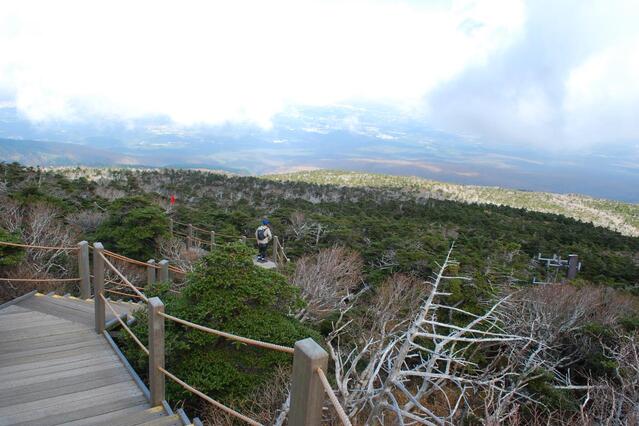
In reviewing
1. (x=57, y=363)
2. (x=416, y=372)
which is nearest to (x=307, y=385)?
(x=416, y=372)

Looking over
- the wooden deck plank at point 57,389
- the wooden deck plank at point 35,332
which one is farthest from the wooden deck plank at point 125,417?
the wooden deck plank at point 35,332

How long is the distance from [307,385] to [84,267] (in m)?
4.85

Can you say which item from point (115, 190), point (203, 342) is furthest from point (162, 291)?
point (115, 190)

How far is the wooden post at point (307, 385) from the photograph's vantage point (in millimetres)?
1927

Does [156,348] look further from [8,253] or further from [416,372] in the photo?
[8,253]

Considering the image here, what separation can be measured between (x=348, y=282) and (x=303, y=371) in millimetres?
11008

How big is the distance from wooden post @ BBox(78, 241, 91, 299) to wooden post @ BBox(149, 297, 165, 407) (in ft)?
8.46

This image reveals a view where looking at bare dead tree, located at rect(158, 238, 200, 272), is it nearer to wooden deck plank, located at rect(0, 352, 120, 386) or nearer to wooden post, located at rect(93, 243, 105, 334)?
wooden post, located at rect(93, 243, 105, 334)

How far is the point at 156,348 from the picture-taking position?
11.2ft

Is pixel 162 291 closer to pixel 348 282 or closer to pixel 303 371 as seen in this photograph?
pixel 303 371

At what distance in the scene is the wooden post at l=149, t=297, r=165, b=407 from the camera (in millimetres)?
3281

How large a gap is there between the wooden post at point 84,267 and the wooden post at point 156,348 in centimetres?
258

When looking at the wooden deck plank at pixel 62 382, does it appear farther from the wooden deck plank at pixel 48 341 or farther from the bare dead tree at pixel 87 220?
the bare dead tree at pixel 87 220

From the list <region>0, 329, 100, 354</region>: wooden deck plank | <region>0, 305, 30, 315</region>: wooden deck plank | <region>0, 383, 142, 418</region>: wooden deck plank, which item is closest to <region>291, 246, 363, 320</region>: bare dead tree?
<region>0, 329, 100, 354</region>: wooden deck plank
